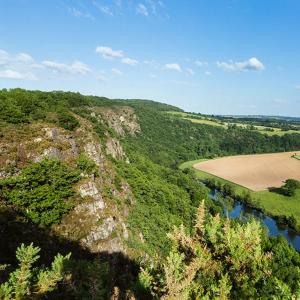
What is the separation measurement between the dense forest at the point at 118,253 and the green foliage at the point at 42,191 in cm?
12

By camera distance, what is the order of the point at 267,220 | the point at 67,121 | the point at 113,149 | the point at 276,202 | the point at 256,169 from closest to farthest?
the point at 67,121, the point at 113,149, the point at 267,220, the point at 276,202, the point at 256,169

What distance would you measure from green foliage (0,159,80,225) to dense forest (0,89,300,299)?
0.38ft

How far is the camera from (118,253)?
135ft

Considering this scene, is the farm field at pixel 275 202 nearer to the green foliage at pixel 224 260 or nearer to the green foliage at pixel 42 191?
the green foliage at pixel 42 191

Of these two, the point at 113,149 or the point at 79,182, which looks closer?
the point at 79,182

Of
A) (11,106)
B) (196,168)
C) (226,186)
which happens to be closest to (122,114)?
(196,168)

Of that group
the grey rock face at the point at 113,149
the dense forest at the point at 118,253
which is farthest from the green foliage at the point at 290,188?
the grey rock face at the point at 113,149

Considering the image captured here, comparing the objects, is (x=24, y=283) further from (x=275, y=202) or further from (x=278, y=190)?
(x=278, y=190)

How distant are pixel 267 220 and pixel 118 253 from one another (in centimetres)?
7475

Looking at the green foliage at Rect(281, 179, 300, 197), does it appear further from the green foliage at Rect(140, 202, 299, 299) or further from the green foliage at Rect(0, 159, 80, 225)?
the green foliage at Rect(140, 202, 299, 299)

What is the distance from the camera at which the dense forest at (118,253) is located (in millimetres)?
14367

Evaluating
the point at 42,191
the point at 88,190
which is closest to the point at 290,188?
the point at 88,190

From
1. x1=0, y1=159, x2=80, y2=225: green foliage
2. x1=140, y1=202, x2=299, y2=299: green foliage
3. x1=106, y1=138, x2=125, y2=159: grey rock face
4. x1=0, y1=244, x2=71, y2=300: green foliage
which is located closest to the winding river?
x1=106, y1=138, x2=125, y2=159: grey rock face

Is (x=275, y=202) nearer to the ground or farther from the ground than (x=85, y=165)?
nearer to the ground
